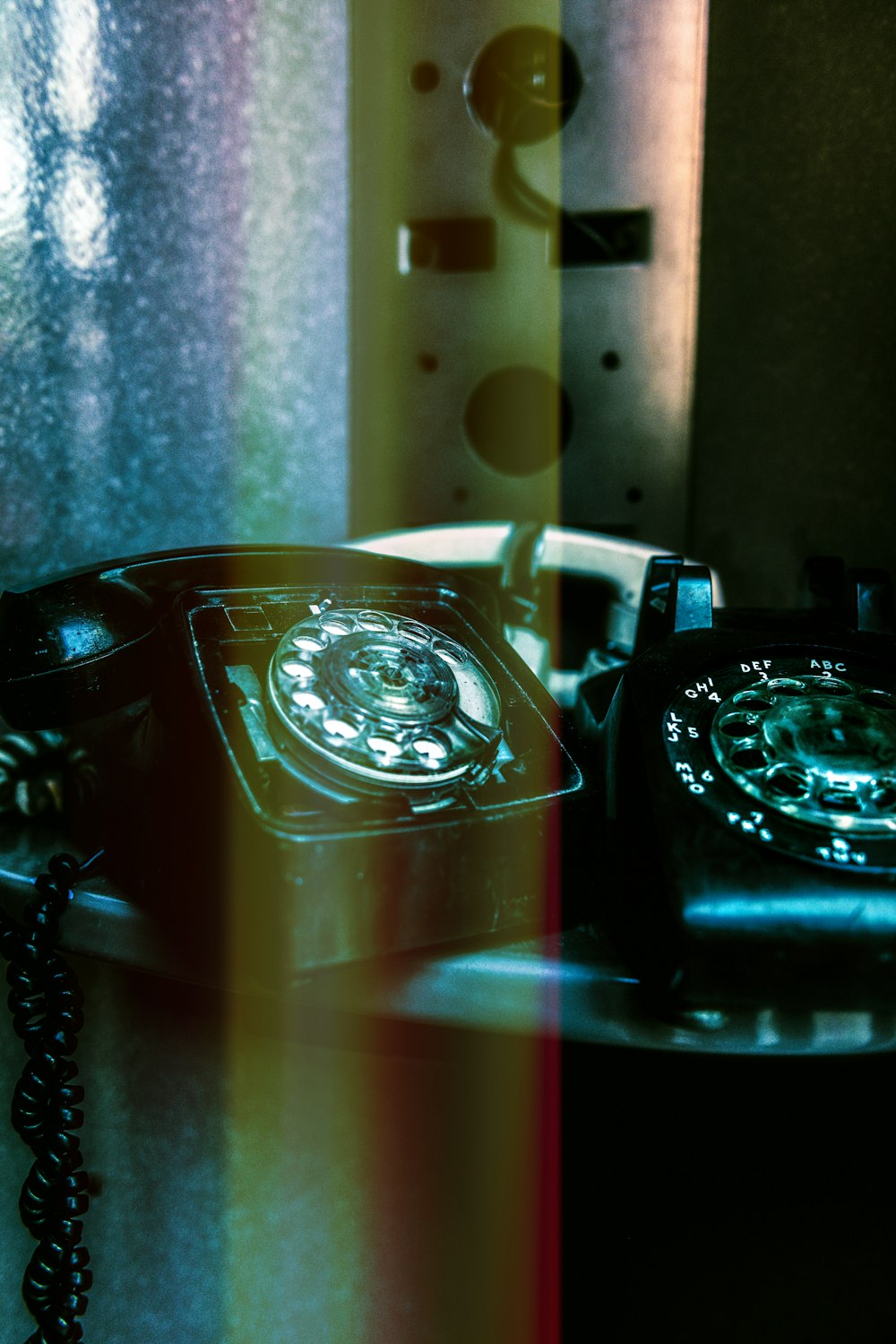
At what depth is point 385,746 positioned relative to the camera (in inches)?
18.2

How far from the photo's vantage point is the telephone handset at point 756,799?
0.38 m

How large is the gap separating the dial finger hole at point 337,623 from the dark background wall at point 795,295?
0.62 meters

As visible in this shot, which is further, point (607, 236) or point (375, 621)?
point (607, 236)

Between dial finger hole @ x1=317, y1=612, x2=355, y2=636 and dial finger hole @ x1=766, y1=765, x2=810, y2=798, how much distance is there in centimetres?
24

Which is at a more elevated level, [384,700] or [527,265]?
[527,265]

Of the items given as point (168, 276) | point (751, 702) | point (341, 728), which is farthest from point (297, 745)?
point (168, 276)

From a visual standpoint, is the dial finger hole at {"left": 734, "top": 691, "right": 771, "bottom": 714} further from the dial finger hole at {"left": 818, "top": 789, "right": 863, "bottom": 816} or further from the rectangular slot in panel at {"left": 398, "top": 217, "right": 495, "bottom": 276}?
the rectangular slot in panel at {"left": 398, "top": 217, "right": 495, "bottom": 276}

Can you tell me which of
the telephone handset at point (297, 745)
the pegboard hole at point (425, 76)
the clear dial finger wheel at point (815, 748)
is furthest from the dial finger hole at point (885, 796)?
the pegboard hole at point (425, 76)

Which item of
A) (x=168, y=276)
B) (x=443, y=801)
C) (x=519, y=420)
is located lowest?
(x=443, y=801)

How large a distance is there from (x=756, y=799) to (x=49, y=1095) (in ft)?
1.28

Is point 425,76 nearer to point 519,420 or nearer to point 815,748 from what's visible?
point 519,420

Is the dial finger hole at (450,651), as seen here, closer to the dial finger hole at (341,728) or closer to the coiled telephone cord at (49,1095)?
the dial finger hole at (341,728)

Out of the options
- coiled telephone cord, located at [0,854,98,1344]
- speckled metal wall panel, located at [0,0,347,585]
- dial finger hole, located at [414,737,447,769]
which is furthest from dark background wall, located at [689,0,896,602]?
coiled telephone cord, located at [0,854,98,1344]

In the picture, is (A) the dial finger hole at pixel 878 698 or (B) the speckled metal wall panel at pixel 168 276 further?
(B) the speckled metal wall panel at pixel 168 276
